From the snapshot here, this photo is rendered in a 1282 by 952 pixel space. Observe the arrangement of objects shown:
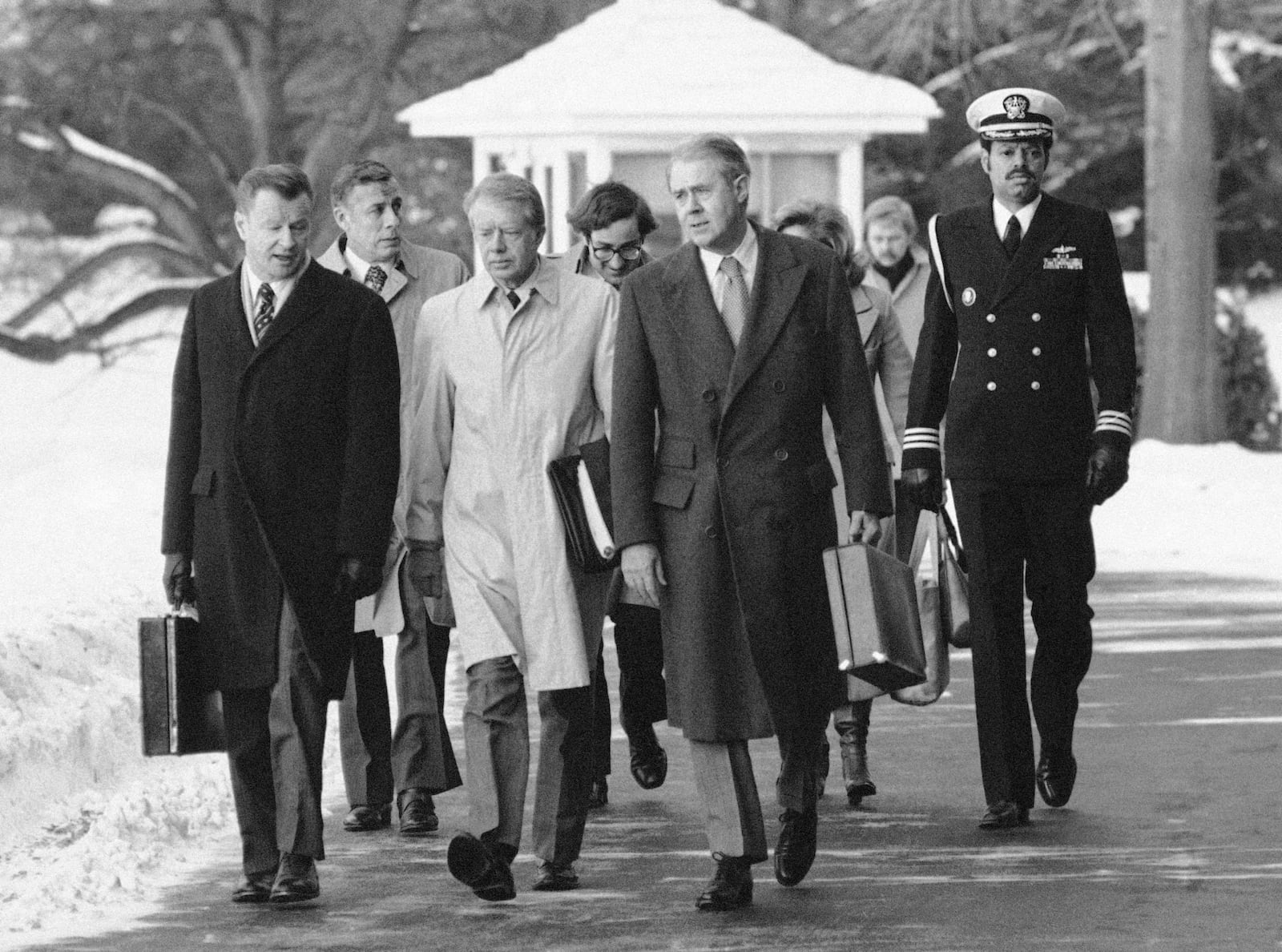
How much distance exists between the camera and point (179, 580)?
26.0ft

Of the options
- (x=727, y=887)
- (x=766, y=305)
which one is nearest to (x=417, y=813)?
(x=727, y=887)

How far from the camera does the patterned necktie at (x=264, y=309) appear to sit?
7.92m

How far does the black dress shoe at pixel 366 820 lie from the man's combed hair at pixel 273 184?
208 centimetres

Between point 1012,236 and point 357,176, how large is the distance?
6.76 feet

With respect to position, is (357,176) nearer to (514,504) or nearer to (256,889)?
→ (514,504)

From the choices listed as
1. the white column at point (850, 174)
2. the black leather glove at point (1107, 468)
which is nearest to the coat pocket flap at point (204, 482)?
the black leather glove at point (1107, 468)

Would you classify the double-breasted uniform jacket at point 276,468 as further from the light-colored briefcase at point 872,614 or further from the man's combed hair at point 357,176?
the man's combed hair at point 357,176

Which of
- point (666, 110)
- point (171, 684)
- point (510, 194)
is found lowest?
point (171, 684)

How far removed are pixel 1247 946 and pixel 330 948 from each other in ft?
7.22

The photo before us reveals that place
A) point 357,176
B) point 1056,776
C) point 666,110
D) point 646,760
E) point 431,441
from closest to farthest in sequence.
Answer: point 431,441
point 1056,776
point 357,176
point 646,760
point 666,110

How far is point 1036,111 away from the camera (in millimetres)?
8898

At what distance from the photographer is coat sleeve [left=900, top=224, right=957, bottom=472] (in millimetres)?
8977

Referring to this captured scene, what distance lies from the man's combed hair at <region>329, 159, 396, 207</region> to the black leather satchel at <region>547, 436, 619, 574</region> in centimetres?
174

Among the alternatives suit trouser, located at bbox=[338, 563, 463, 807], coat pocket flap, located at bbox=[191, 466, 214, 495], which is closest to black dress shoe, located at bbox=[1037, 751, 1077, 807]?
suit trouser, located at bbox=[338, 563, 463, 807]
